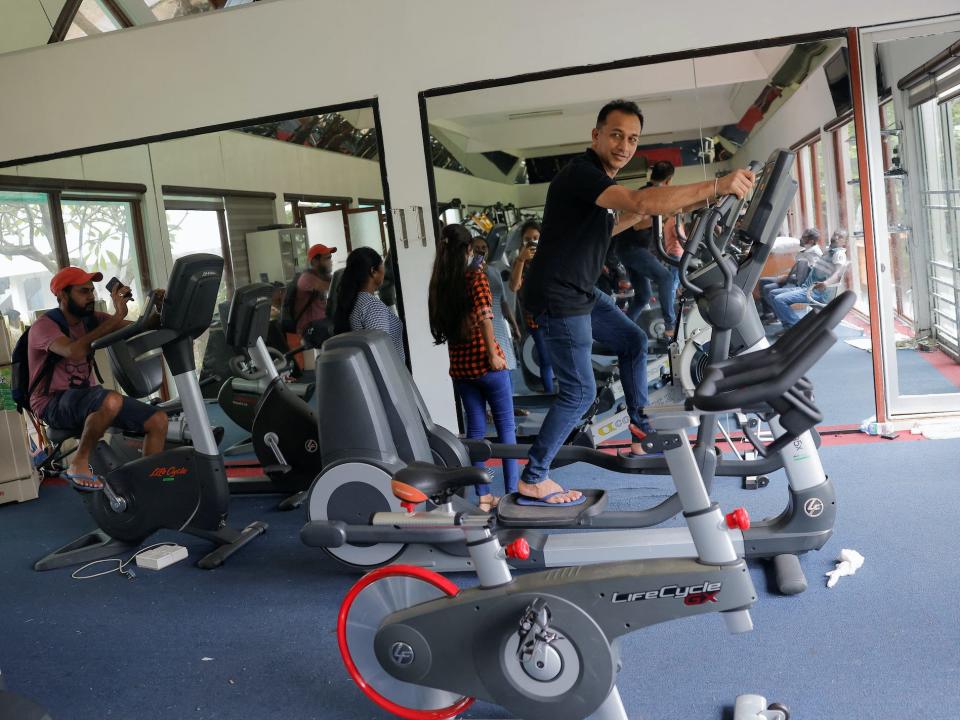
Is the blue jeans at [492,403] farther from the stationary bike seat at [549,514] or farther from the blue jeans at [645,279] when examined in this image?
the blue jeans at [645,279]

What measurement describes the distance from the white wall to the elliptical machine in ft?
5.09

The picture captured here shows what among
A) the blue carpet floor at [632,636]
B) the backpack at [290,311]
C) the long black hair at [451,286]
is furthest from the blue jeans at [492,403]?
the backpack at [290,311]

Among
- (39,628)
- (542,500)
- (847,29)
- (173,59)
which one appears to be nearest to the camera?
(39,628)

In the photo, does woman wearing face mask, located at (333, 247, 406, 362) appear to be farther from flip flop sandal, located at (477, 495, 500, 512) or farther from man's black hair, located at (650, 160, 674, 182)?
man's black hair, located at (650, 160, 674, 182)

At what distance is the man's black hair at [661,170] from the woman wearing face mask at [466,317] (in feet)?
4.57

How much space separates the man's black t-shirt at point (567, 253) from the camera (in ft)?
11.5

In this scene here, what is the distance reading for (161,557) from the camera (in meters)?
4.03

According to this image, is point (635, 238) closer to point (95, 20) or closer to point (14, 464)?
point (95, 20)

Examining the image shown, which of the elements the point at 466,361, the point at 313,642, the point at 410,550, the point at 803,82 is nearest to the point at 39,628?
the point at 313,642

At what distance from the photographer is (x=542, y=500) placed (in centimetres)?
368

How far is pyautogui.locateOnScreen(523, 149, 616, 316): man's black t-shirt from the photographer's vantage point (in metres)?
3.52

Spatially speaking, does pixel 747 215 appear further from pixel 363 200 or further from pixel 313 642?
pixel 363 200

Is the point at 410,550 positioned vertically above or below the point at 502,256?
below

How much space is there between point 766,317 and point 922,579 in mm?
2047
